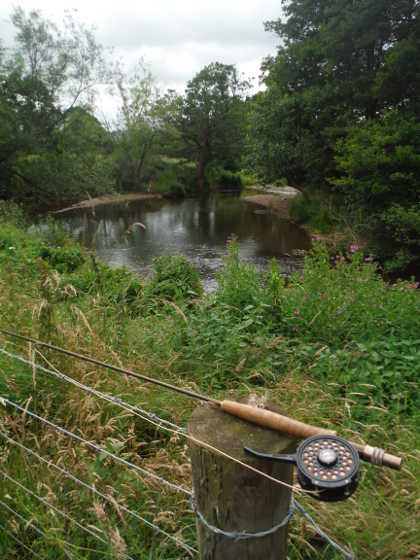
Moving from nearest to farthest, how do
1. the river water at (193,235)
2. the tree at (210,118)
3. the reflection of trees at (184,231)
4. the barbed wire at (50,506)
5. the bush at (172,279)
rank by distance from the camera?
the barbed wire at (50,506), the bush at (172,279), the river water at (193,235), the reflection of trees at (184,231), the tree at (210,118)

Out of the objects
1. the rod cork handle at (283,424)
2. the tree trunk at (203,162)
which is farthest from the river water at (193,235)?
the tree trunk at (203,162)

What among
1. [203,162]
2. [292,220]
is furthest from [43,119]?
[203,162]

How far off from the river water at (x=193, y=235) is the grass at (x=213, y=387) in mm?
4478

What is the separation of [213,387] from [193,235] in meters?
15.3

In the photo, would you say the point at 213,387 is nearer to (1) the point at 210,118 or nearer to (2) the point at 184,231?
(2) the point at 184,231

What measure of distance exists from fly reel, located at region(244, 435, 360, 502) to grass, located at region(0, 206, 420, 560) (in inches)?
32.9

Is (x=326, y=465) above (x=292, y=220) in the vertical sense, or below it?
above

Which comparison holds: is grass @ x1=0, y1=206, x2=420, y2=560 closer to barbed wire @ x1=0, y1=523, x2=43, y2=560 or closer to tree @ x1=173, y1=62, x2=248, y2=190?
barbed wire @ x1=0, y1=523, x2=43, y2=560

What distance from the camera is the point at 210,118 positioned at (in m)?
42.0

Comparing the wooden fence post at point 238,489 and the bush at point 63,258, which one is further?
the bush at point 63,258

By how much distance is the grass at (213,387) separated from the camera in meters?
1.78

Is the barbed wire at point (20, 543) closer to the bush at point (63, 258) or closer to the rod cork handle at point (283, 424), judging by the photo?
the rod cork handle at point (283, 424)

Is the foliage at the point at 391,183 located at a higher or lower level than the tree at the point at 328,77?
lower

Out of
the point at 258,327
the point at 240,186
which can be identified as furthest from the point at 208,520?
the point at 240,186
